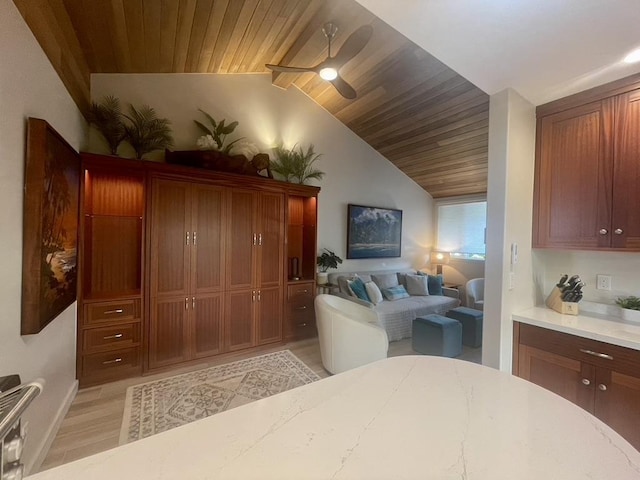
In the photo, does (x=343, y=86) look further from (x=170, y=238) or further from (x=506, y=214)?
(x=170, y=238)

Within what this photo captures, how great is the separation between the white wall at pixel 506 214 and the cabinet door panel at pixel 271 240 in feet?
7.94

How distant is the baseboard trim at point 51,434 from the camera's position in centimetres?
170

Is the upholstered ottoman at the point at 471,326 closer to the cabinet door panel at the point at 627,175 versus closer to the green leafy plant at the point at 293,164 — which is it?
the cabinet door panel at the point at 627,175

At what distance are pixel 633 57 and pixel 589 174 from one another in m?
0.64

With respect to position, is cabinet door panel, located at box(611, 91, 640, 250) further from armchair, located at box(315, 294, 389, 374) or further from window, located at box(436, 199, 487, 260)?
window, located at box(436, 199, 487, 260)

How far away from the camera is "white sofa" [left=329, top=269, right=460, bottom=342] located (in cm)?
392

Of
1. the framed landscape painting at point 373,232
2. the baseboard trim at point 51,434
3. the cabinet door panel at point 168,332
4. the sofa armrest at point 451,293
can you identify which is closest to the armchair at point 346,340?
the cabinet door panel at point 168,332

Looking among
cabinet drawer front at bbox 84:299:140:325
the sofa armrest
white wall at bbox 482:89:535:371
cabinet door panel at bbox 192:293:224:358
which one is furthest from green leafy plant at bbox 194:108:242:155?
the sofa armrest

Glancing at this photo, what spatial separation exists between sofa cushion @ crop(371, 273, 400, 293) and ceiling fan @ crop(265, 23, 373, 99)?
2.90 metres

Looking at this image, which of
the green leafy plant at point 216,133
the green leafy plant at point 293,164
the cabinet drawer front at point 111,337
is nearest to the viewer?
the cabinet drawer front at point 111,337

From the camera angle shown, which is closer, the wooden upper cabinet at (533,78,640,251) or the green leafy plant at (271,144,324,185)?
the wooden upper cabinet at (533,78,640,251)

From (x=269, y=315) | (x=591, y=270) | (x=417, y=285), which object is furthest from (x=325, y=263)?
(x=591, y=270)

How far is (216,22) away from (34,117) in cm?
183

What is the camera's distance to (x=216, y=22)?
2670 mm
